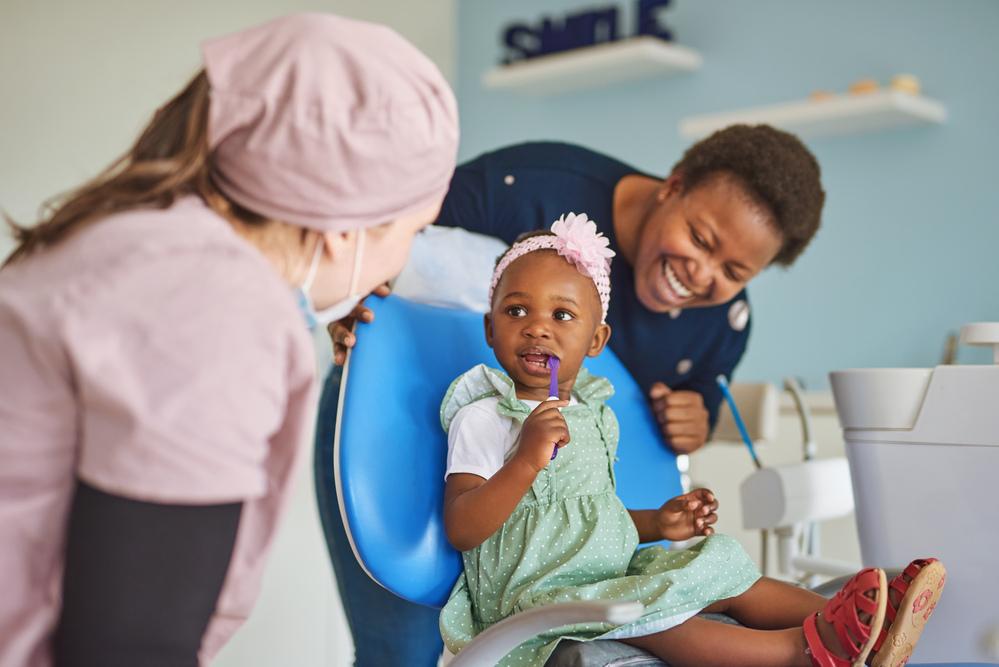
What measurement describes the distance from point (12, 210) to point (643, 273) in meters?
2.32

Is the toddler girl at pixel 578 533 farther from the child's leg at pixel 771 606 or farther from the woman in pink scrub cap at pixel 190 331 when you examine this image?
the woman in pink scrub cap at pixel 190 331

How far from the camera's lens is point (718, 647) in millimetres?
1131

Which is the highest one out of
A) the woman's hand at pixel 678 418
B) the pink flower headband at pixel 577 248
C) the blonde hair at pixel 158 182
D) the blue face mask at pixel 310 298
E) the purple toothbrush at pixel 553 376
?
the blonde hair at pixel 158 182

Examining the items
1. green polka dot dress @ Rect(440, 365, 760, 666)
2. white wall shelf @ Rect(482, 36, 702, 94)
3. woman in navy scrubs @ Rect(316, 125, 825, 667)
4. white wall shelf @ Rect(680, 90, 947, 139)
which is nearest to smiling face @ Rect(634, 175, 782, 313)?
woman in navy scrubs @ Rect(316, 125, 825, 667)

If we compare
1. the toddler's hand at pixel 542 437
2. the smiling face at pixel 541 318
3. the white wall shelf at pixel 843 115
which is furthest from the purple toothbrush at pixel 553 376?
the white wall shelf at pixel 843 115

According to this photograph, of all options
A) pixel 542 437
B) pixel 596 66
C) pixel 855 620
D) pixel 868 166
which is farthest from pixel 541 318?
pixel 596 66

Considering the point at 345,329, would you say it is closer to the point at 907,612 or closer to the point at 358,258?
the point at 358,258

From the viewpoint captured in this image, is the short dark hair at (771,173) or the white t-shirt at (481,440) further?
the short dark hair at (771,173)

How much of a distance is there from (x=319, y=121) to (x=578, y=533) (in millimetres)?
594

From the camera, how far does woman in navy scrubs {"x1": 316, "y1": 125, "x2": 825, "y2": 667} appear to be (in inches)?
56.7

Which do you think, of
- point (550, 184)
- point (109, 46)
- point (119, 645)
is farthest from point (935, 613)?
point (109, 46)

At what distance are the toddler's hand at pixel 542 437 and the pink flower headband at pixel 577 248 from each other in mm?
203

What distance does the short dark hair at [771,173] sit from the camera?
56.9 inches

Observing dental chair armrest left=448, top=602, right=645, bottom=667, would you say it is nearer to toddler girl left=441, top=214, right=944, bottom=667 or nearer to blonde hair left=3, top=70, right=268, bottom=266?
toddler girl left=441, top=214, right=944, bottom=667
